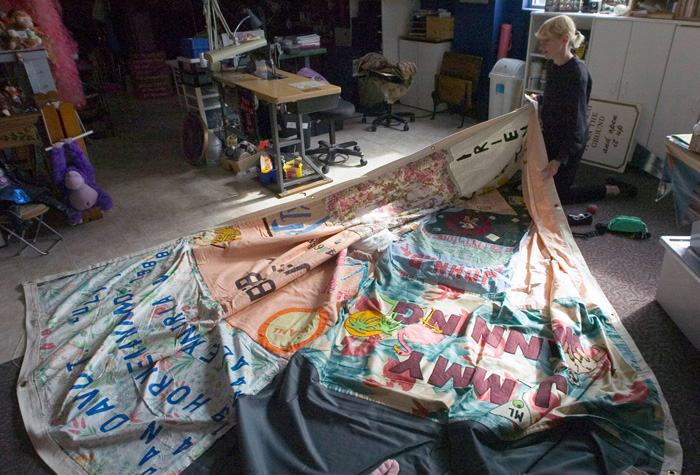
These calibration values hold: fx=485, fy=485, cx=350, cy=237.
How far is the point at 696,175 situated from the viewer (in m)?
2.21

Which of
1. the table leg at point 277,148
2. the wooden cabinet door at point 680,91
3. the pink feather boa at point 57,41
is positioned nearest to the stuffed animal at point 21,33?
the pink feather boa at point 57,41

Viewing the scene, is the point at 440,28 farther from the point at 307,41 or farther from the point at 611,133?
the point at 611,133

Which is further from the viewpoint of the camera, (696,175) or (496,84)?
(496,84)

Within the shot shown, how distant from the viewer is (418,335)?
85.0 inches

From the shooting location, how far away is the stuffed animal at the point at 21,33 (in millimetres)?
3439

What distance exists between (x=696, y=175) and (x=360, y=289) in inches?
64.8

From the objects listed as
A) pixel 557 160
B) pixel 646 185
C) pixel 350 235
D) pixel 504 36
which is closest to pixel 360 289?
pixel 350 235

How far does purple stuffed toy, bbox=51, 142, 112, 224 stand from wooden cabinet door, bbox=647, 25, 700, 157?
173 inches

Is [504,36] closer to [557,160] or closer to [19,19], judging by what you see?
[557,160]

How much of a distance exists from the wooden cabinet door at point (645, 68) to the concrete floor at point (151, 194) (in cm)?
181

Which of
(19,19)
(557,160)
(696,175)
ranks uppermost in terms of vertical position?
(19,19)

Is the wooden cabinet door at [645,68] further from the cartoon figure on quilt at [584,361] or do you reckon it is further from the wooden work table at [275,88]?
the cartoon figure on quilt at [584,361]

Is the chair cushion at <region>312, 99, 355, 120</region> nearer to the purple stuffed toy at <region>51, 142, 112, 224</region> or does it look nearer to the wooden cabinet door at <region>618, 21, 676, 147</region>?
the purple stuffed toy at <region>51, 142, 112, 224</region>

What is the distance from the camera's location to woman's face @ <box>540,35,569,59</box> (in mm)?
2865
